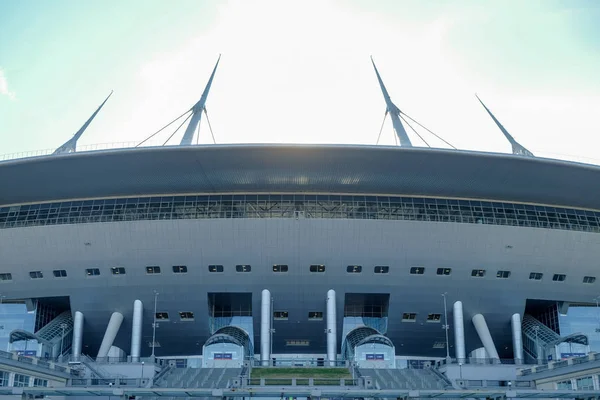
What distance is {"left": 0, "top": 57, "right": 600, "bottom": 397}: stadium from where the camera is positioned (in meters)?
53.1

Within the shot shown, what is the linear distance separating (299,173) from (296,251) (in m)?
5.96

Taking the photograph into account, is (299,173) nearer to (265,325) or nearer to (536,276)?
(265,325)

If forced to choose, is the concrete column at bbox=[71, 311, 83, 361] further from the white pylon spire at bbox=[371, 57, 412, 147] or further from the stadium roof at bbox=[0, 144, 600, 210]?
the white pylon spire at bbox=[371, 57, 412, 147]

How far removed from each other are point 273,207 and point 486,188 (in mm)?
16801

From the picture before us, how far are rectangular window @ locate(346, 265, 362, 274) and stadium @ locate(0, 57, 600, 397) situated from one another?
0.41 metres

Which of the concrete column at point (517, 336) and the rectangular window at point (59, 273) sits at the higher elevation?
the rectangular window at point (59, 273)

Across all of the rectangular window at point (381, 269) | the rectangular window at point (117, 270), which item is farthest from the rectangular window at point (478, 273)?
the rectangular window at point (117, 270)

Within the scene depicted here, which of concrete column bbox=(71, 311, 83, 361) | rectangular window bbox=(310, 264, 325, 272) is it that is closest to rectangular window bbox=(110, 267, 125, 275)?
concrete column bbox=(71, 311, 83, 361)

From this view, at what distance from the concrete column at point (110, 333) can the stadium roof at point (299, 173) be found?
989cm

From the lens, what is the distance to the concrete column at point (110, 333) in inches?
2190

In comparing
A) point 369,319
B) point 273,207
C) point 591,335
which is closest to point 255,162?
point 273,207

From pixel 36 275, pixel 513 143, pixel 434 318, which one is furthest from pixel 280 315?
pixel 513 143

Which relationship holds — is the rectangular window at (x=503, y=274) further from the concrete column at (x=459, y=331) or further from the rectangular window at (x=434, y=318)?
the rectangular window at (x=434, y=318)

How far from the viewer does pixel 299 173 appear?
5334 cm
